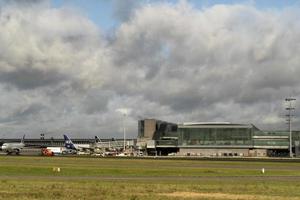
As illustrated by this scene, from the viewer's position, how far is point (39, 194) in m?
34.3

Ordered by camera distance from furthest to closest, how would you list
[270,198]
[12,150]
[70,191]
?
[12,150] < [70,191] < [270,198]

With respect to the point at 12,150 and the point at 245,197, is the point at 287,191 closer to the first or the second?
the point at 245,197

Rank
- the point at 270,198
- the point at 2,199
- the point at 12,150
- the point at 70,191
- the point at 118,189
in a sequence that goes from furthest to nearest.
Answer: the point at 12,150
the point at 118,189
the point at 70,191
the point at 270,198
the point at 2,199

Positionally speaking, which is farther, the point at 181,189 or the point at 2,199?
the point at 181,189

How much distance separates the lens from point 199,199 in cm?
3250

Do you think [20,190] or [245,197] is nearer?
[245,197]

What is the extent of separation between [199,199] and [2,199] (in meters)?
11.7

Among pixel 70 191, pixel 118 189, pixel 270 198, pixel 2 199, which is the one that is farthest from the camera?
pixel 118 189

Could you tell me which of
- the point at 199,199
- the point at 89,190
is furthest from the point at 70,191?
the point at 199,199

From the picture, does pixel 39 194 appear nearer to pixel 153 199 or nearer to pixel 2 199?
pixel 2 199

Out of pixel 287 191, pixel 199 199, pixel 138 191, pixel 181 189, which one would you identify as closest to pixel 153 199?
pixel 199 199

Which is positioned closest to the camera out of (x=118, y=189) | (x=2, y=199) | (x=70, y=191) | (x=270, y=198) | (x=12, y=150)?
(x=2, y=199)

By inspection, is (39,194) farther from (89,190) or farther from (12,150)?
(12,150)

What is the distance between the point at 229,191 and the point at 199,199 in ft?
23.4
